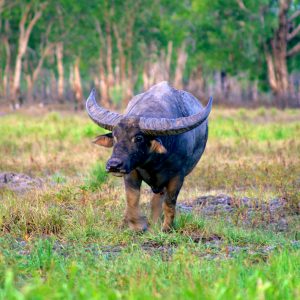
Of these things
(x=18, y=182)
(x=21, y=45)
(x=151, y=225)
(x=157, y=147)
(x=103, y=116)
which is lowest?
(x=18, y=182)

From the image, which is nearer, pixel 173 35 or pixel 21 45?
pixel 21 45

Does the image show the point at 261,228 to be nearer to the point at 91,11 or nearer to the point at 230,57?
the point at 230,57

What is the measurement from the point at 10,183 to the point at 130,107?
3.67 meters

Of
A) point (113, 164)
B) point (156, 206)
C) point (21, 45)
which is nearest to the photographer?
point (113, 164)

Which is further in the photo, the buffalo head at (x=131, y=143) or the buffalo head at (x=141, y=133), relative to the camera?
the buffalo head at (x=141, y=133)

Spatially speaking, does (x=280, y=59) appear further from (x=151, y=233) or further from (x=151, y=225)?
(x=151, y=233)

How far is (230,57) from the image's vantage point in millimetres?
45594

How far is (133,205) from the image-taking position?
8.62 metres

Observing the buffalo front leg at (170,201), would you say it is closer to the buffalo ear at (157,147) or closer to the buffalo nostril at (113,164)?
the buffalo ear at (157,147)

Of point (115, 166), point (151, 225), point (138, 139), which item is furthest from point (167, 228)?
point (115, 166)

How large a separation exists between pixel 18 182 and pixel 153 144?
4.70m

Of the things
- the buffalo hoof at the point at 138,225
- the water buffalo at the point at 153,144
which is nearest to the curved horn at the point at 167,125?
the water buffalo at the point at 153,144

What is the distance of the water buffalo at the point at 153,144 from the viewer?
8156 mm

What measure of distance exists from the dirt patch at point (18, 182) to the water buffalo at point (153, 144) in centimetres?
304
